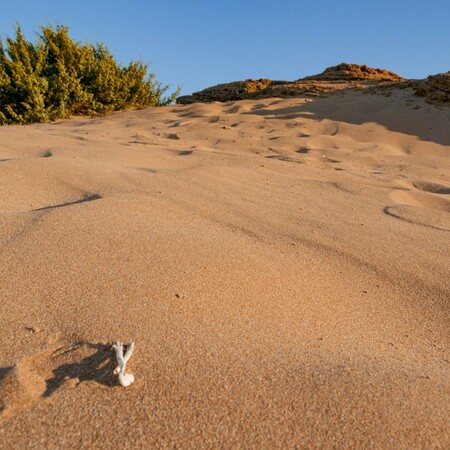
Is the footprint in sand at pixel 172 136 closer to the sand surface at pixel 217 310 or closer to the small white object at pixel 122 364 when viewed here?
the sand surface at pixel 217 310

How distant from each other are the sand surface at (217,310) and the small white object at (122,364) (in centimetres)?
2

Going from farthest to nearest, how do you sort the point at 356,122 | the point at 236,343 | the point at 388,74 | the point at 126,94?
the point at 388,74, the point at 126,94, the point at 356,122, the point at 236,343

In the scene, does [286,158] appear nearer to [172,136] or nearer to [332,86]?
[172,136]

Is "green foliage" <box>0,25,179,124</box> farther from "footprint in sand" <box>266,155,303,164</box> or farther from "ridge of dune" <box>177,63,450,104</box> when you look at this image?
"footprint in sand" <box>266,155,303,164</box>

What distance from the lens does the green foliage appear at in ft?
19.0

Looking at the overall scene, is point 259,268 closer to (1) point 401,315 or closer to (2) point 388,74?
(1) point 401,315

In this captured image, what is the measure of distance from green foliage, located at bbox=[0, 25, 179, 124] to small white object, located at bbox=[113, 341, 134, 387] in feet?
18.9

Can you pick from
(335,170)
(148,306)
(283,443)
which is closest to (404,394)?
(283,443)

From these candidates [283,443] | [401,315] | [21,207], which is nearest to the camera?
[283,443]

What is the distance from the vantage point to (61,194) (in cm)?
191

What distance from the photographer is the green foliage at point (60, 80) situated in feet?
19.0

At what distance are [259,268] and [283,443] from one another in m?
0.69

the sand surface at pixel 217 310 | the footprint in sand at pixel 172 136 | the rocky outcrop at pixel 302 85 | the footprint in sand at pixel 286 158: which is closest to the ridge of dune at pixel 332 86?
the rocky outcrop at pixel 302 85

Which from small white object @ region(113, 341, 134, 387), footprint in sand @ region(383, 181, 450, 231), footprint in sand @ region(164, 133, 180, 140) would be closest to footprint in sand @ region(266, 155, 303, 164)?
footprint in sand @ region(383, 181, 450, 231)
